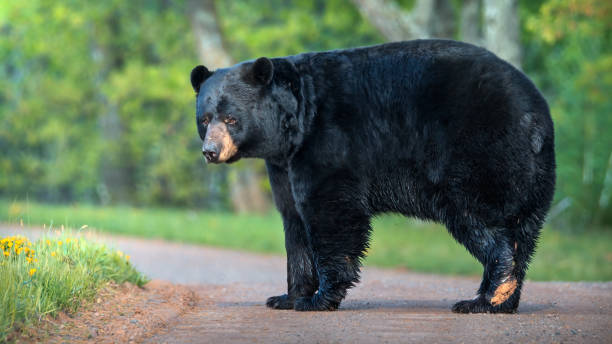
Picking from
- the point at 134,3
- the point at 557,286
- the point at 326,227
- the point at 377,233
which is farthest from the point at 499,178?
the point at 134,3

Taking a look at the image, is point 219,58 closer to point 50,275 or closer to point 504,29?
point 504,29

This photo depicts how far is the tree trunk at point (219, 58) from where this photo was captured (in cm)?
2061

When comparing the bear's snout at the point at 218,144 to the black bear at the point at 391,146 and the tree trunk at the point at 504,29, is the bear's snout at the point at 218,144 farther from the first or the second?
the tree trunk at the point at 504,29

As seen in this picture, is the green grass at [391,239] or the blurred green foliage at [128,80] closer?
the green grass at [391,239]

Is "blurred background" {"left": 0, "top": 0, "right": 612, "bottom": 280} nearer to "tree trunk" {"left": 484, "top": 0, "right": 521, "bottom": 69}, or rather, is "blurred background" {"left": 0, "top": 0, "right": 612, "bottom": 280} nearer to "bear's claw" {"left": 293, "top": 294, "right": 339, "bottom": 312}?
"tree trunk" {"left": 484, "top": 0, "right": 521, "bottom": 69}

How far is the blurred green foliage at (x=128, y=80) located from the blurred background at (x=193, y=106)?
0.06 metres

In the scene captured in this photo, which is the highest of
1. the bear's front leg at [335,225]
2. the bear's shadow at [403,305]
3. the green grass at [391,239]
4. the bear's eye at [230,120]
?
the bear's eye at [230,120]

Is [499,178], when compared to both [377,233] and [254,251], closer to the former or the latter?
[254,251]

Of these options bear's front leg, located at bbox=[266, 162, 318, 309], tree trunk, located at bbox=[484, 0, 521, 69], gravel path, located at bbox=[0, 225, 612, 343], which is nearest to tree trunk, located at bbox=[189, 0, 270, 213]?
tree trunk, located at bbox=[484, 0, 521, 69]

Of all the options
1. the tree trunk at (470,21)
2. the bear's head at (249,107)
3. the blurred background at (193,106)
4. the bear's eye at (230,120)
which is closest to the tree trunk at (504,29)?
the blurred background at (193,106)

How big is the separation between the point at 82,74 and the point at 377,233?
15888 millimetres

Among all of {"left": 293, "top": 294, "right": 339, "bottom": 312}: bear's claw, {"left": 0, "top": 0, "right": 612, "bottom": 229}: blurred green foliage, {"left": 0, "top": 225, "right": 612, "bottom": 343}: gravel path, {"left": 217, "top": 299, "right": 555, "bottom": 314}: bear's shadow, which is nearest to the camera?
{"left": 0, "top": 225, "right": 612, "bottom": 343}: gravel path

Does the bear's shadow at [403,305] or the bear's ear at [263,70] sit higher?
the bear's ear at [263,70]

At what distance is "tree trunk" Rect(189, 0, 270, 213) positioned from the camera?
2061cm
